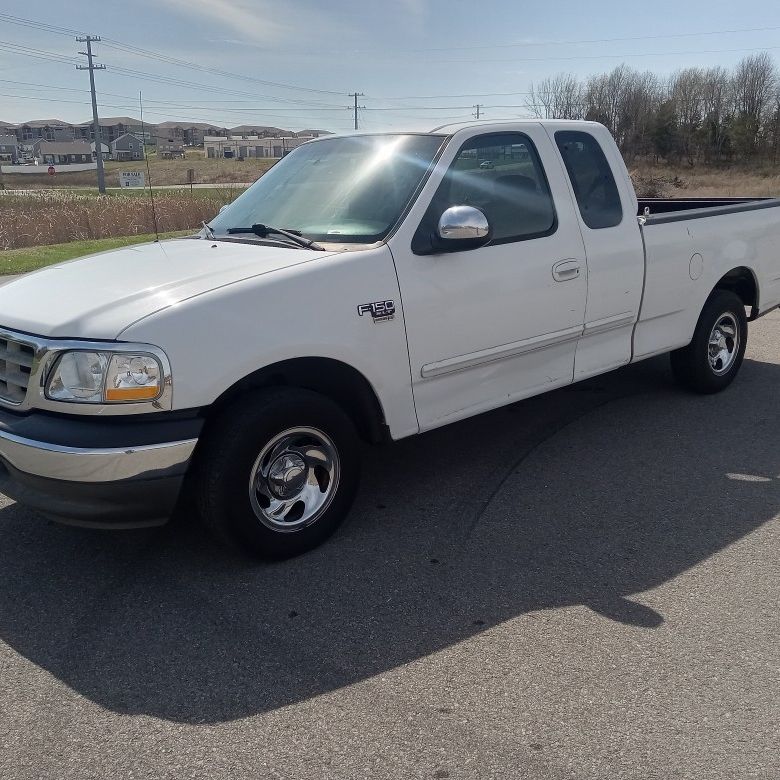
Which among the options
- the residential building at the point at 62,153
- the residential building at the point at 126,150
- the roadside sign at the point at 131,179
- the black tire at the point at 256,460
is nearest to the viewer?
the black tire at the point at 256,460

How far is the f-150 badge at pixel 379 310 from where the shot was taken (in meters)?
3.85

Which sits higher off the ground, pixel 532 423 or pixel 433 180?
pixel 433 180

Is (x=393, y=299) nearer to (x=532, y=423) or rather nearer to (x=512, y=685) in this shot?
(x=512, y=685)

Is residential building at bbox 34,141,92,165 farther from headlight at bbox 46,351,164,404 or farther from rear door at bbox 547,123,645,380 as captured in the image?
headlight at bbox 46,351,164,404

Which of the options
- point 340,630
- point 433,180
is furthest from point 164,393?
point 433,180

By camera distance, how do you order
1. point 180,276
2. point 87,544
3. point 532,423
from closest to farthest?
point 180,276 < point 87,544 < point 532,423

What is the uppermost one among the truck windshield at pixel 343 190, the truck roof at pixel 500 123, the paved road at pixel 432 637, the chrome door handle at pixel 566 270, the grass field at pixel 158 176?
the grass field at pixel 158 176

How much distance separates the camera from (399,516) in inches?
171

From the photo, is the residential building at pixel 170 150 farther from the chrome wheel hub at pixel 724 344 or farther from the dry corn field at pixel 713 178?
the chrome wheel hub at pixel 724 344

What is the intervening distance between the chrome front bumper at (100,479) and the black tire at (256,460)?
0.56 ft

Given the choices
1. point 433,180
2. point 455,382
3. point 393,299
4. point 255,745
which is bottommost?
point 255,745

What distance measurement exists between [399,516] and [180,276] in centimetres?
170

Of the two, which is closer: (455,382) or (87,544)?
(87,544)

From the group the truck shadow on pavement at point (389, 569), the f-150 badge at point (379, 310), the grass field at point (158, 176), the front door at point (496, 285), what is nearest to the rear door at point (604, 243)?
the front door at point (496, 285)
